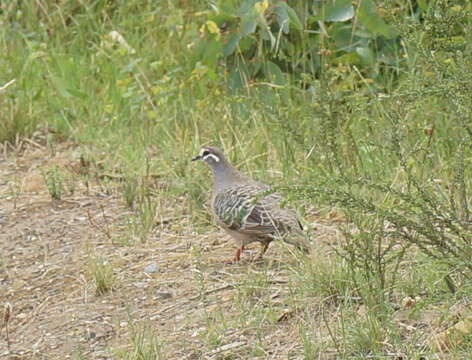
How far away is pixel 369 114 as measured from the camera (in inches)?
283

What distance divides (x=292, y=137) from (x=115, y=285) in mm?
1201

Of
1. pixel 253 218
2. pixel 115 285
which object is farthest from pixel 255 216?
pixel 115 285

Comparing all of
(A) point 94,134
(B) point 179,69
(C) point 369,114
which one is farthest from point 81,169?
(C) point 369,114

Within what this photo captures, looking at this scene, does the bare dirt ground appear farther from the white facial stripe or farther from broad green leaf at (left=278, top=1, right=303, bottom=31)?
broad green leaf at (left=278, top=1, right=303, bottom=31)

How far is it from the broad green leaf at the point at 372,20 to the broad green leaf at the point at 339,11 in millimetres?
104

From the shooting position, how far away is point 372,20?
24.3ft

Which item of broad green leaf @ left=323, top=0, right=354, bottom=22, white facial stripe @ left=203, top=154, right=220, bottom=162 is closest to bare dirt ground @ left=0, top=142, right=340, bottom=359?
white facial stripe @ left=203, top=154, right=220, bottom=162

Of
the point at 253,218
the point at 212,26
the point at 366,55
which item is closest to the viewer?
the point at 253,218

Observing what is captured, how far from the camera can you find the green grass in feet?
14.1

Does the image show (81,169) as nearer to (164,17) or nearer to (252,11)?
(252,11)

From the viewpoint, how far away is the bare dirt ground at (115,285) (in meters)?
4.70

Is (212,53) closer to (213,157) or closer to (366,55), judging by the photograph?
(366,55)

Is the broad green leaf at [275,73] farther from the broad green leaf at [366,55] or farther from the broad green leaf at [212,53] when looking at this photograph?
the broad green leaf at [366,55]

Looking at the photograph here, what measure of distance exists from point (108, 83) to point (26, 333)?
146 inches
